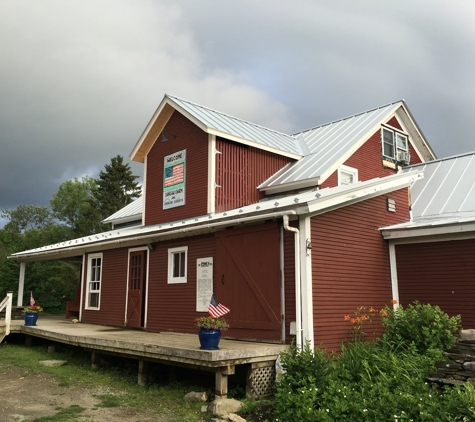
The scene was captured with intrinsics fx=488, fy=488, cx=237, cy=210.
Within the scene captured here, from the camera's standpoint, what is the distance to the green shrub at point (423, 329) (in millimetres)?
8328

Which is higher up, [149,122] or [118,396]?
[149,122]

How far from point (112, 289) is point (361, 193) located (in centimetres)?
830

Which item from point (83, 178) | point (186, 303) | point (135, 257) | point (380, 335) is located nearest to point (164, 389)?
point (186, 303)

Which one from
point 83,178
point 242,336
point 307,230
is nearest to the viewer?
point 307,230

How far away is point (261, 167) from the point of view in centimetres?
1418

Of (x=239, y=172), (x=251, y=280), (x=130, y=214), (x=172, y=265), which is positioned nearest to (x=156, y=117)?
(x=239, y=172)

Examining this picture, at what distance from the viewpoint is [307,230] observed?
881 centimetres

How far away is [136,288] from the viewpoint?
1355 cm

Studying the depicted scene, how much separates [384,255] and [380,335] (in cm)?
181

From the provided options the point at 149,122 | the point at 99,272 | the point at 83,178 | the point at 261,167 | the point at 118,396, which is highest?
the point at 83,178

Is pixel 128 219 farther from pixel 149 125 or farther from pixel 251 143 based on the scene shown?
pixel 251 143

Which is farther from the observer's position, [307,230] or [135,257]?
[135,257]

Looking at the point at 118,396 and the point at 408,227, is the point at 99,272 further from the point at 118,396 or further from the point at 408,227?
the point at 408,227

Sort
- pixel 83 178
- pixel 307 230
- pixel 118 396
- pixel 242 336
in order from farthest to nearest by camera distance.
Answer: pixel 83 178 → pixel 242 336 → pixel 307 230 → pixel 118 396
